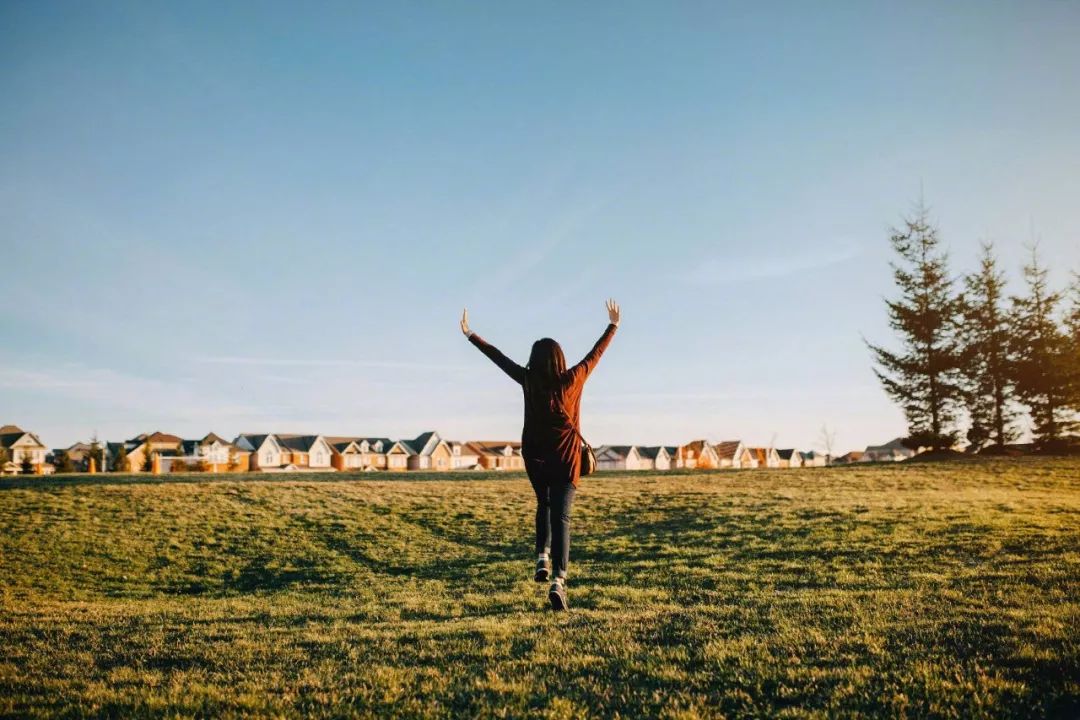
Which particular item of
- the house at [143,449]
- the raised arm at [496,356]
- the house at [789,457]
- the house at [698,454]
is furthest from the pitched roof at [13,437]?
the house at [789,457]

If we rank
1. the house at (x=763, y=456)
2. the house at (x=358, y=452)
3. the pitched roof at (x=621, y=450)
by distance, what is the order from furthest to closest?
the house at (x=763, y=456), the pitched roof at (x=621, y=450), the house at (x=358, y=452)

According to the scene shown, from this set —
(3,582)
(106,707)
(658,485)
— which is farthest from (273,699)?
(658,485)

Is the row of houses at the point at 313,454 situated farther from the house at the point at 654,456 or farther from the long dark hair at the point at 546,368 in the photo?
the long dark hair at the point at 546,368

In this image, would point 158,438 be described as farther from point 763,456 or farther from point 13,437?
point 763,456

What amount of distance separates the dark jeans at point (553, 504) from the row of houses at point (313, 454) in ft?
257

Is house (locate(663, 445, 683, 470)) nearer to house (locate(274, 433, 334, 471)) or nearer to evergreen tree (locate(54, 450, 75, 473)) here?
house (locate(274, 433, 334, 471))

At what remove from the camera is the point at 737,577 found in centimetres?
1199

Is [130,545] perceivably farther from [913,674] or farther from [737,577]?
[913,674]

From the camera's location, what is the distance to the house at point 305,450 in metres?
109

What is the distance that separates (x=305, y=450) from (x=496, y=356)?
111407 millimetres

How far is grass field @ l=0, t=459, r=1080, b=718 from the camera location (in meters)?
5.00

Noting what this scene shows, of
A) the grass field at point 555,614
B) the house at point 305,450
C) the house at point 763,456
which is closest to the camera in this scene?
the grass field at point 555,614

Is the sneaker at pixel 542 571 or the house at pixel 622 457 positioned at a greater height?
the sneaker at pixel 542 571

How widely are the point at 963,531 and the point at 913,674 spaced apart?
13.1 metres
